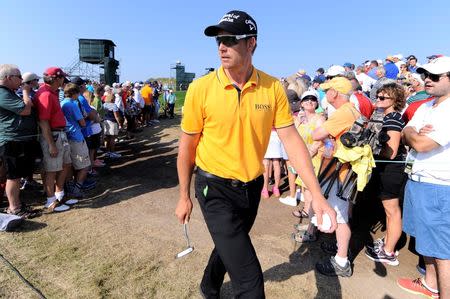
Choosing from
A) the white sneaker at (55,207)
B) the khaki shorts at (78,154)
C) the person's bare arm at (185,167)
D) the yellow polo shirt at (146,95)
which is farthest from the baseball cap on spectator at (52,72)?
the yellow polo shirt at (146,95)

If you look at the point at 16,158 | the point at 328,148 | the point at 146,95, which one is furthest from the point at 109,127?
the point at 328,148

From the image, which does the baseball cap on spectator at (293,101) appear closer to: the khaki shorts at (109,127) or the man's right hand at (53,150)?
the man's right hand at (53,150)

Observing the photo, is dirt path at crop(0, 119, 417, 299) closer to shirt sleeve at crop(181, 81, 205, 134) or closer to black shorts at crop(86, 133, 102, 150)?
black shorts at crop(86, 133, 102, 150)

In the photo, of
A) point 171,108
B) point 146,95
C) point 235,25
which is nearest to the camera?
point 235,25

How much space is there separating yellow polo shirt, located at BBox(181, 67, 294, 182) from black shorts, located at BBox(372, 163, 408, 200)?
1.98 meters

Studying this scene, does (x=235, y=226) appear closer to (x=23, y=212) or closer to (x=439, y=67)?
(x=439, y=67)

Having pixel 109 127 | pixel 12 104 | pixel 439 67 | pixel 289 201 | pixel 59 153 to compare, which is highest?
pixel 439 67

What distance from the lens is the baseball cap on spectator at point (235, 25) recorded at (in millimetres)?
1998

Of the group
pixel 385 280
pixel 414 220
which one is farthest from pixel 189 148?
pixel 385 280

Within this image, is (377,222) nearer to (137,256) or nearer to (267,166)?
(267,166)

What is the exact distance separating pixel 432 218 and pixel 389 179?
95 cm

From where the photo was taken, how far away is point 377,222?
16.2ft

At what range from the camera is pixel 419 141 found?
106 inches

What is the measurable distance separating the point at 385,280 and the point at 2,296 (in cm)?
404
